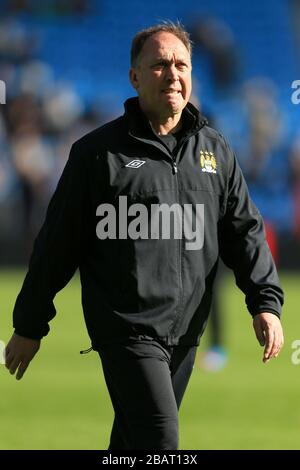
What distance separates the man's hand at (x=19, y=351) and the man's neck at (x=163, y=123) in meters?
1.01

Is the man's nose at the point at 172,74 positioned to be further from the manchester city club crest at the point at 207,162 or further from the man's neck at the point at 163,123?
the manchester city club crest at the point at 207,162

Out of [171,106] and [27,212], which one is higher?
[27,212]

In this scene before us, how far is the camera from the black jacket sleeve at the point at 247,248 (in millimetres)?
4824


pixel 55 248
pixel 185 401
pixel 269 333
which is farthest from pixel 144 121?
pixel 185 401

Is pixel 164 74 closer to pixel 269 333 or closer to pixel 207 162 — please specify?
pixel 207 162

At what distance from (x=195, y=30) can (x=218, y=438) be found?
18.2 m

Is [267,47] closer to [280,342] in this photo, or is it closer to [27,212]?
[27,212]

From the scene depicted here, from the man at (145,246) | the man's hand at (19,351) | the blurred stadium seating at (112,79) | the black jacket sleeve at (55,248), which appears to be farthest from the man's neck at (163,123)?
the blurred stadium seating at (112,79)

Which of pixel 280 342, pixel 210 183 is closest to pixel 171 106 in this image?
pixel 210 183

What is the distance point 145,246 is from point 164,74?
71cm

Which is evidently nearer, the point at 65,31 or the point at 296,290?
the point at 296,290

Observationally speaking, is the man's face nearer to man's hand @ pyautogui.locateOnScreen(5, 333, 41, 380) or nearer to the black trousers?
the black trousers
